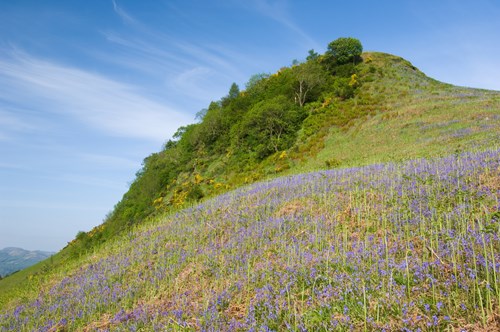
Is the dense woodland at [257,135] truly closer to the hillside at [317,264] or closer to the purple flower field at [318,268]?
the hillside at [317,264]

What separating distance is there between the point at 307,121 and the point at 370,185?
30993mm

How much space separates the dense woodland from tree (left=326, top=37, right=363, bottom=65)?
16 cm

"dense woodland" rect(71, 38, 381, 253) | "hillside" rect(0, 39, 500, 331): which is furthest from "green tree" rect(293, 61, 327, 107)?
"hillside" rect(0, 39, 500, 331)

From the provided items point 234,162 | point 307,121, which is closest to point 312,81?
point 307,121

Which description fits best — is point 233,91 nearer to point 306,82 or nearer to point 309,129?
point 306,82

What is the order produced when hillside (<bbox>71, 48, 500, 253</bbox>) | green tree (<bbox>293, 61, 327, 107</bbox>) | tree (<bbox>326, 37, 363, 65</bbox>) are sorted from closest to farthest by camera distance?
hillside (<bbox>71, 48, 500, 253</bbox>)
green tree (<bbox>293, 61, 327, 107</bbox>)
tree (<bbox>326, 37, 363, 65</bbox>)

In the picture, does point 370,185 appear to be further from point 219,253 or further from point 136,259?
point 136,259

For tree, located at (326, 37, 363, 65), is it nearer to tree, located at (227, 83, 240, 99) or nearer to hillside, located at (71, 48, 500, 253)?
hillside, located at (71, 48, 500, 253)

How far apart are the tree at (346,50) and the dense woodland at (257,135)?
0.54 feet

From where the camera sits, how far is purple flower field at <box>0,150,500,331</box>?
14.4 ft

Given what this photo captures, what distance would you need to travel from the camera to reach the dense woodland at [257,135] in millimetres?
37469

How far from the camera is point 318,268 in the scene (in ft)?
20.0

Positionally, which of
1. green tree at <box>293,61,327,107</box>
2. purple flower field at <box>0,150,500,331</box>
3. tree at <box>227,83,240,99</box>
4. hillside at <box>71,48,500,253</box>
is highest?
tree at <box>227,83,240,99</box>

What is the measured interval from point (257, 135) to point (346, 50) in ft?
83.3
